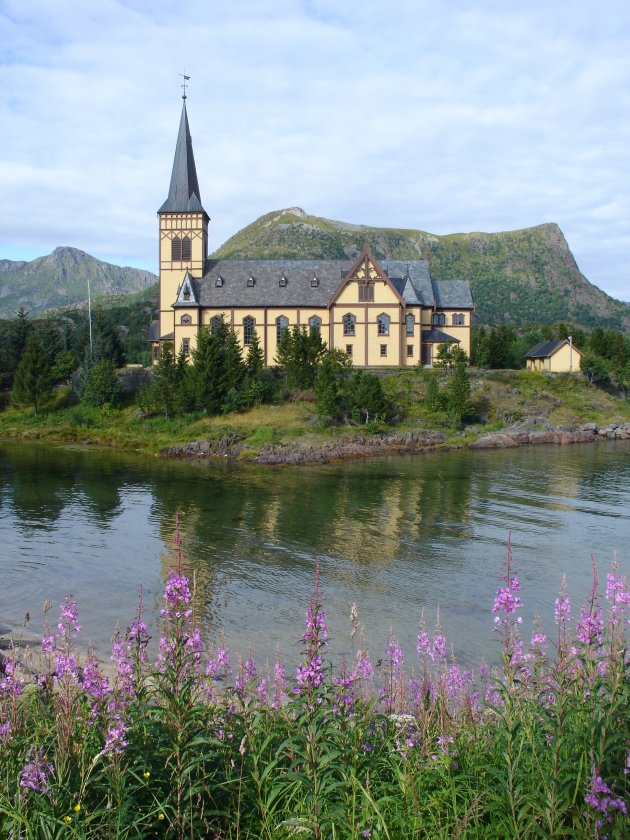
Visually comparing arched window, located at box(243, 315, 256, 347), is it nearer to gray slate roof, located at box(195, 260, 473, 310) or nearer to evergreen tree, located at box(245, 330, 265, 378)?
gray slate roof, located at box(195, 260, 473, 310)

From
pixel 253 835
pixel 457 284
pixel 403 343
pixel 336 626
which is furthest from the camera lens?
pixel 457 284

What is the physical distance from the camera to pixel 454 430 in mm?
54281

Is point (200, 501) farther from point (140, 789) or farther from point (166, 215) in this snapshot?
point (166, 215)

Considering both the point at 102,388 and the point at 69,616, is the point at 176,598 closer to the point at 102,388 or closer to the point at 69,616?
the point at 69,616

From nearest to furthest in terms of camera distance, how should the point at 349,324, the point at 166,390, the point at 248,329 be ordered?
the point at 166,390 < the point at 349,324 < the point at 248,329

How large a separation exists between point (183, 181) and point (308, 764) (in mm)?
67192

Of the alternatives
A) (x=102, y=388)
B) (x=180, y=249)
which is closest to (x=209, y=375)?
(x=102, y=388)

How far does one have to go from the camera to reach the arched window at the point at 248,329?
66.5 metres

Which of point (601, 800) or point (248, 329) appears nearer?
point (601, 800)

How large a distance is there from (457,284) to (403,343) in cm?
1127

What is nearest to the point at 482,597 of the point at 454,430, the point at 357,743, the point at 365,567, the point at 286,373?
the point at 365,567

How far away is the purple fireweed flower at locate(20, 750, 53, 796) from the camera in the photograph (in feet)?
15.8

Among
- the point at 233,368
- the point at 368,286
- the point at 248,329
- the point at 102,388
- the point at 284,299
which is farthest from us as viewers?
the point at 248,329

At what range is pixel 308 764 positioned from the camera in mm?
5445
